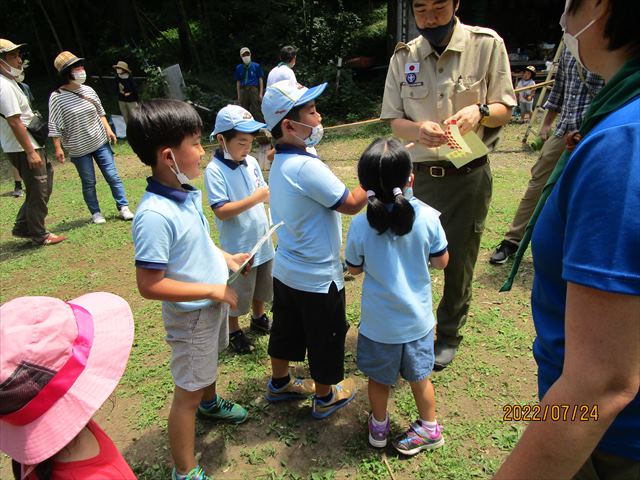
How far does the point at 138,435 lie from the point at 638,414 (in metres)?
2.58

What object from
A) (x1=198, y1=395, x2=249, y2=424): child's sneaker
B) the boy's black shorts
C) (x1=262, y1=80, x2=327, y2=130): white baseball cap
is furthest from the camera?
(x1=198, y1=395, x2=249, y2=424): child's sneaker

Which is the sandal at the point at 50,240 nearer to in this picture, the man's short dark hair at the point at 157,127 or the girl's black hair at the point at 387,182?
the man's short dark hair at the point at 157,127

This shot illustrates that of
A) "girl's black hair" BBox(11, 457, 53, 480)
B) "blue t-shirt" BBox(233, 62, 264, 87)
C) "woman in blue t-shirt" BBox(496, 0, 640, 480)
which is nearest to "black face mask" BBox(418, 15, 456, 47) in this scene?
"woman in blue t-shirt" BBox(496, 0, 640, 480)

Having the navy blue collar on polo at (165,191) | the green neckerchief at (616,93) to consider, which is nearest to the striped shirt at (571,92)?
the green neckerchief at (616,93)

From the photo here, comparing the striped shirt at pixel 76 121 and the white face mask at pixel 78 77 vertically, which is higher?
the white face mask at pixel 78 77

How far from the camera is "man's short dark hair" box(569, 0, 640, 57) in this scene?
0.79 m

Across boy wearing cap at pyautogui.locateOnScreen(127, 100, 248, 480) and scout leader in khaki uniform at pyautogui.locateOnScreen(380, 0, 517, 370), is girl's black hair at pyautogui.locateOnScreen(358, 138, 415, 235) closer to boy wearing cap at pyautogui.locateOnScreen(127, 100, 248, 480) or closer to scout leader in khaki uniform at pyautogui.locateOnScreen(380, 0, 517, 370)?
scout leader in khaki uniform at pyautogui.locateOnScreen(380, 0, 517, 370)

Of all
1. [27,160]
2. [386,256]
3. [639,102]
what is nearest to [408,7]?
[27,160]

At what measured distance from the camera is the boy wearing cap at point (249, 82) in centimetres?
1102

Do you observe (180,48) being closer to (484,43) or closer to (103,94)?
(103,94)

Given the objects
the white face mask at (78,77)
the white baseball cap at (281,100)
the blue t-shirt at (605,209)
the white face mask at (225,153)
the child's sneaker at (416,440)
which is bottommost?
the child's sneaker at (416,440)

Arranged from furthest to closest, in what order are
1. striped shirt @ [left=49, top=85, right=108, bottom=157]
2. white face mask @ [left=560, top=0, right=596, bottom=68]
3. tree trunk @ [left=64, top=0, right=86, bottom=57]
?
tree trunk @ [left=64, top=0, right=86, bottom=57], striped shirt @ [left=49, top=85, right=108, bottom=157], white face mask @ [left=560, top=0, right=596, bottom=68]

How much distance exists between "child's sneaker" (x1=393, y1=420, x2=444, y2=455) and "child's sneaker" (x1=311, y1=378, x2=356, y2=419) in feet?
1.36

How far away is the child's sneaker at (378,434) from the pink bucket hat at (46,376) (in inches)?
60.0
